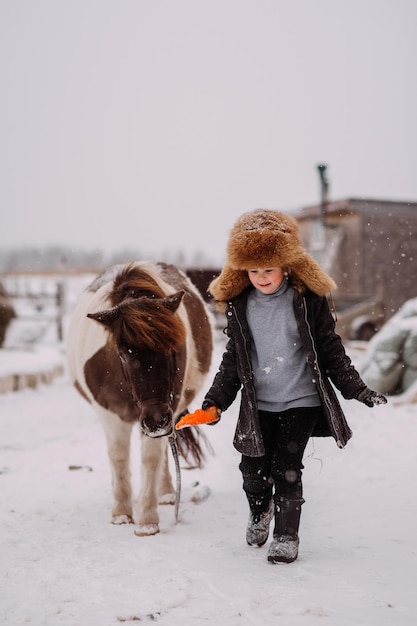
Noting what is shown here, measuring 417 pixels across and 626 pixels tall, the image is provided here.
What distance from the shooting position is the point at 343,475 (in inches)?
188

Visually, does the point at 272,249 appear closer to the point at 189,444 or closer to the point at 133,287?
the point at 133,287

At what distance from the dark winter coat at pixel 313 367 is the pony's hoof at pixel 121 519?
1.21m

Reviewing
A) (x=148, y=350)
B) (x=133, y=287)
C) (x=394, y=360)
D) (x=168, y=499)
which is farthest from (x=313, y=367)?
(x=394, y=360)

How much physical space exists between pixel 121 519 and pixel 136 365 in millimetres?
1196

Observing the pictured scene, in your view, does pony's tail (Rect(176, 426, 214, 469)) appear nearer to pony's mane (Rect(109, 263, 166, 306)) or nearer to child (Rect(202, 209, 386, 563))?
pony's mane (Rect(109, 263, 166, 306))

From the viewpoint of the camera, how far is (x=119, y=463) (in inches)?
160

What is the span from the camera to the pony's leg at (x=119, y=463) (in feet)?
12.9

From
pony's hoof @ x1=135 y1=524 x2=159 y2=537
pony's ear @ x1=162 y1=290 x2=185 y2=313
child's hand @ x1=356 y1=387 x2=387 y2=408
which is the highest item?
pony's ear @ x1=162 y1=290 x2=185 y2=313

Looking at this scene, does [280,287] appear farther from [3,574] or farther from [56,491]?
[56,491]

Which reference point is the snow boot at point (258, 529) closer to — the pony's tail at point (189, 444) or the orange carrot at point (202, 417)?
the orange carrot at point (202, 417)

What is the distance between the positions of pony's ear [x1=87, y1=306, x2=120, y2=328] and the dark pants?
1.06 m

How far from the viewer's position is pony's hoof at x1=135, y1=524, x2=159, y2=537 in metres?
3.59

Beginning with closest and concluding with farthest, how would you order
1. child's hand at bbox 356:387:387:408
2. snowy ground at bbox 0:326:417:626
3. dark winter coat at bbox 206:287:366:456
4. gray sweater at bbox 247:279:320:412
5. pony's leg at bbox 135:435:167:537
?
snowy ground at bbox 0:326:417:626
child's hand at bbox 356:387:387:408
dark winter coat at bbox 206:287:366:456
gray sweater at bbox 247:279:320:412
pony's leg at bbox 135:435:167:537

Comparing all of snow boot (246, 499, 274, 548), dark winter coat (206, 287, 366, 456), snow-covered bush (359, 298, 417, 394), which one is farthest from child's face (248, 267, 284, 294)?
snow-covered bush (359, 298, 417, 394)
